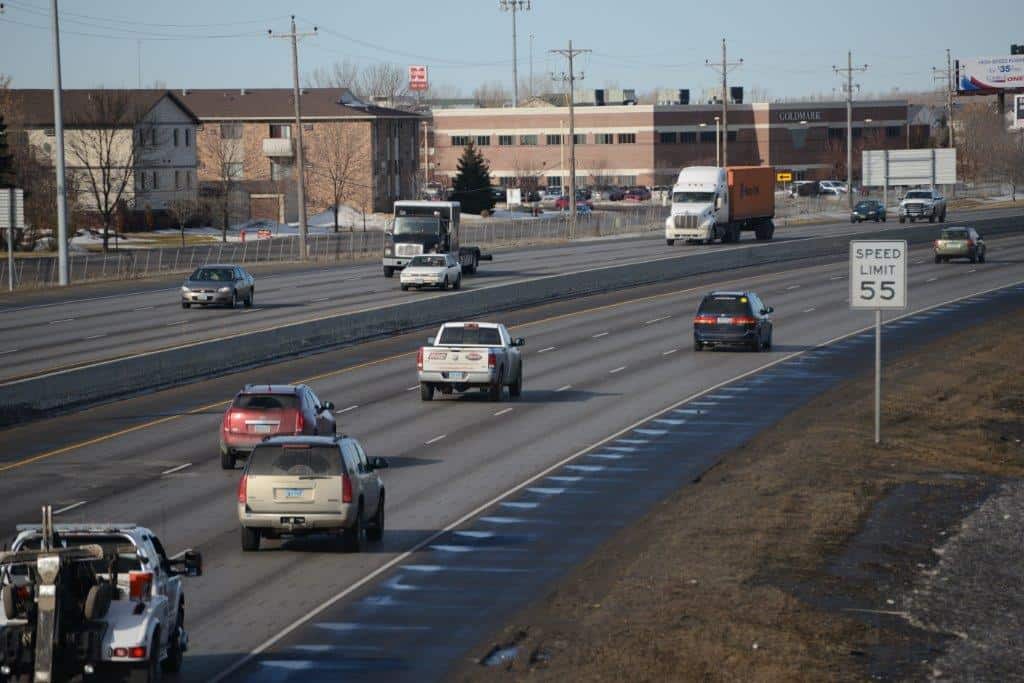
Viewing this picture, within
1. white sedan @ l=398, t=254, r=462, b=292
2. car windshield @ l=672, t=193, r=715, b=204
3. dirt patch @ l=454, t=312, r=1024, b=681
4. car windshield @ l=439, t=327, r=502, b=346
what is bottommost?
dirt patch @ l=454, t=312, r=1024, b=681

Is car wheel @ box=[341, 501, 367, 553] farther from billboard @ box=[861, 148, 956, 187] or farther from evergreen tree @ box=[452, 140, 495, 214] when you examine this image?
evergreen tree @ box=[452, 140, 495, 214]

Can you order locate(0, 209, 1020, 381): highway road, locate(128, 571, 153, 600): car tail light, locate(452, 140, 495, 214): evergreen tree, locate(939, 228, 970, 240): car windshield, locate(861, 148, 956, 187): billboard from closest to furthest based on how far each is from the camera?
locate(128, 571, 153, 600): car tail light → locate(0, 209, 1020, 381): highway road → locate(939, 228, 970, 240): car windshield → locate(861, 148, 956, 187): billboard → locate(452, 140, 495, 214): evergreen tree

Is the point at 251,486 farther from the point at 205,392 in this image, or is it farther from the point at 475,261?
the point at 475,261

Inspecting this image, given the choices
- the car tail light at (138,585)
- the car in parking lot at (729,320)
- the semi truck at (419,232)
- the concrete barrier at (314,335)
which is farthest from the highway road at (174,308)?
the car tail light at (138,585)

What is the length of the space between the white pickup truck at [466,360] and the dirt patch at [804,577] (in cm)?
677

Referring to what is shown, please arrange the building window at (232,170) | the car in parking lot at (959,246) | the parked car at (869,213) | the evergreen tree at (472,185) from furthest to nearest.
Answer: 1. the evergreen tree at (472,185)
2. the building window at (232,170)
3. the parked car at (869,213)
4. the car in parking lot at (959,246)

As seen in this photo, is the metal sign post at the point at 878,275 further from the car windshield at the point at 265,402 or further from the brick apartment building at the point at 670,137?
the brick apartment building at the point at 670,137

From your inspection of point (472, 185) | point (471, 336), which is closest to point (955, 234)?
point (471, 336)

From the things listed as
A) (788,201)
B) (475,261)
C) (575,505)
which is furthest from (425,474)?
(788,201)

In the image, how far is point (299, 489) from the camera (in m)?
20.4

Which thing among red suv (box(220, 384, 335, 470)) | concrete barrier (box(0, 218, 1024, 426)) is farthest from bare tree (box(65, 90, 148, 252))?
red suv (box(220, 384, 335, 470))

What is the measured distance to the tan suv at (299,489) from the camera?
20438 mm

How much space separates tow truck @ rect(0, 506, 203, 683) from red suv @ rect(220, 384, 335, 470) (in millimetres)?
13056

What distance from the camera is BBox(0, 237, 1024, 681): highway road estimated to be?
57.4ft
